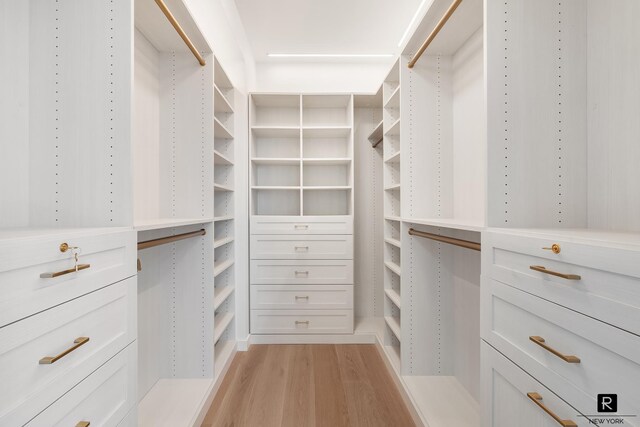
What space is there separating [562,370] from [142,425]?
6.00 ft

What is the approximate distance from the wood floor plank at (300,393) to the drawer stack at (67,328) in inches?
40.8

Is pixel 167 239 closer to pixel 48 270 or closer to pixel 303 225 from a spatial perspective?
pixel 48 270

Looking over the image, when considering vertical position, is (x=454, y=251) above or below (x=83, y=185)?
below

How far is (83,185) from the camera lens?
106 centimetres

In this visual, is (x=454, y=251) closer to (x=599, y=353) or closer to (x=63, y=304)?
(x=599, y=353)

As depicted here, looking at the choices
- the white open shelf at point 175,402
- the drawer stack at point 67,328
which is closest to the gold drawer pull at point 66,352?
the drawer stack at point 67,328

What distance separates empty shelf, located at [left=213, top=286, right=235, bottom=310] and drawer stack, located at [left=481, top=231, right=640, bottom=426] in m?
1.63

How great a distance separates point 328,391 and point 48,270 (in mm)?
1849

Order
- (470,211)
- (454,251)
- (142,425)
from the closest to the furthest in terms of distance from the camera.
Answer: (142,425)
(470,211)
(454,251)

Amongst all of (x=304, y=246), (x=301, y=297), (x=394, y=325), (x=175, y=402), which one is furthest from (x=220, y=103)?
(x=394, y=325)

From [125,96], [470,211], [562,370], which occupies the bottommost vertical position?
[562,370]

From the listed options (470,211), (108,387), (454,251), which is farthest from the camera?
(454,251)

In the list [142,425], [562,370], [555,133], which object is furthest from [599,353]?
[142,425]

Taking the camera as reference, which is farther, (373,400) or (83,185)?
(373,400)
